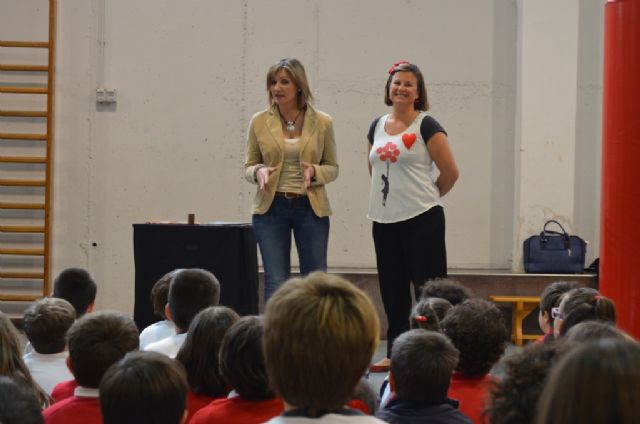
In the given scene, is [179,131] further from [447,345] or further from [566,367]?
[566,367]

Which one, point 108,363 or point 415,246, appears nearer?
point 108,363

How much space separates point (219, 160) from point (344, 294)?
5.40 meters

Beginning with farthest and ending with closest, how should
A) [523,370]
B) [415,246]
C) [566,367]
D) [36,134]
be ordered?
1. [36,134]
2. [415,246]
3. [523,370]
4. [566,367]

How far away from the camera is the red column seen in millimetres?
3879

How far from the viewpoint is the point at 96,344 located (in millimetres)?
2203

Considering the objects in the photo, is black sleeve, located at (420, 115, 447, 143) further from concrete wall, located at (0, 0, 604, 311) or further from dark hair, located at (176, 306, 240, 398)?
concrete wall, located at (0, 0, 604, 311)

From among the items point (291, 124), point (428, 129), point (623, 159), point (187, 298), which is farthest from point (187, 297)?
point (623, 159)

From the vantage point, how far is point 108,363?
2.20m

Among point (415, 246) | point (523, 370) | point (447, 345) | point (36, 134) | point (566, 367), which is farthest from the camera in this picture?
point (36, 134)

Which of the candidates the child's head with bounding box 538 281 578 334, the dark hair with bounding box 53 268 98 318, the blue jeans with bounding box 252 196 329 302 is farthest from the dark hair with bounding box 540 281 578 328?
the dark hair with bounding box 53 268 98 318

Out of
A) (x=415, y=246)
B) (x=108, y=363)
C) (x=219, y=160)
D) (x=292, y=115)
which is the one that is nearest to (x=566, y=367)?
(x=108, y=363)

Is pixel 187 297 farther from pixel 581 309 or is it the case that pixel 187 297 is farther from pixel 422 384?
pixel 581 309

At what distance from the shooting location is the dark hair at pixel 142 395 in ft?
5.43

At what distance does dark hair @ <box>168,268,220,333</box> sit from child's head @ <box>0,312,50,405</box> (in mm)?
766
